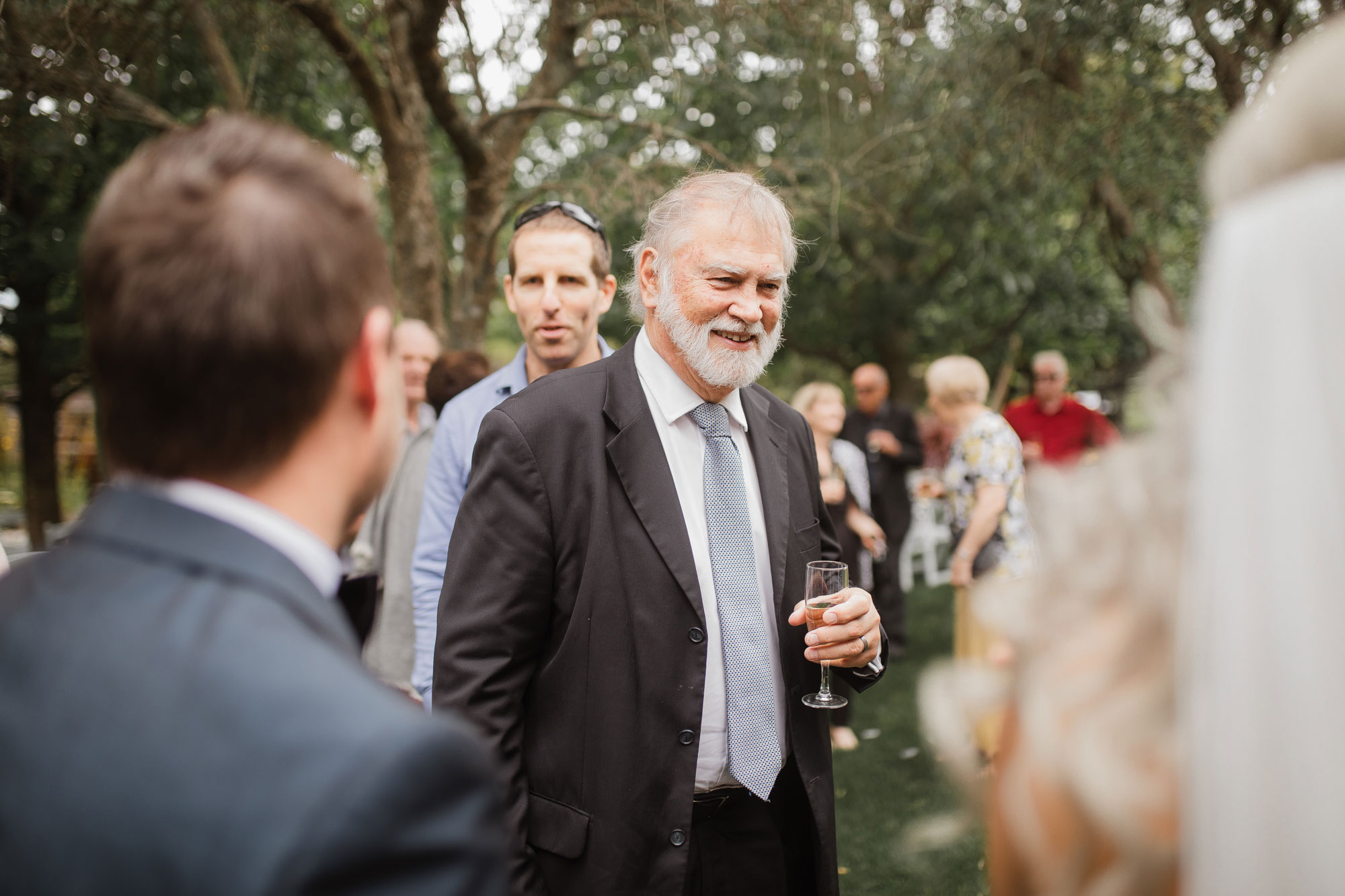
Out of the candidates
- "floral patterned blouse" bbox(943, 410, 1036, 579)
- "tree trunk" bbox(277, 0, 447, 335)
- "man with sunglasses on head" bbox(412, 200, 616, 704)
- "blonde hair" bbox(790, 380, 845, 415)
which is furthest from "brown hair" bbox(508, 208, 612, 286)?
"tree trunk" bbox(277, 0, 447, 335)

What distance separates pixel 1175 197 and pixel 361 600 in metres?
9.06

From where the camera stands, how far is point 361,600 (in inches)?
63.7

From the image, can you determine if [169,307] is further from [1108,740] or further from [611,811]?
[611,811]

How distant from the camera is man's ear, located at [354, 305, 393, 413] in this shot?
101 cm

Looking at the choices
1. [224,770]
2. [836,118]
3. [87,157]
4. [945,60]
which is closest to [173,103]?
[87,157]

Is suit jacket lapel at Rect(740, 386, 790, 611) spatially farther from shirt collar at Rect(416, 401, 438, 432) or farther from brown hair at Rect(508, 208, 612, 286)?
shirt collar at Rect(416, 401, 438, 432)

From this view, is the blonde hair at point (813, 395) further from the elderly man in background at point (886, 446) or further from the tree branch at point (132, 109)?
the tree branch at point (132, 109)

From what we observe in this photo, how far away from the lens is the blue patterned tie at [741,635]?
2.06 metres

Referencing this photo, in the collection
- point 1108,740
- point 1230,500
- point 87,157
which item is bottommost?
point 1108,740

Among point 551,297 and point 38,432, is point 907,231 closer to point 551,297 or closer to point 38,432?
point 551,297

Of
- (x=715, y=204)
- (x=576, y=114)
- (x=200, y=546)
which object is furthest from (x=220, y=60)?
(x=200, y=546)

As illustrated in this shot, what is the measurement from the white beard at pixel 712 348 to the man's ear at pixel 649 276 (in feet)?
0.32

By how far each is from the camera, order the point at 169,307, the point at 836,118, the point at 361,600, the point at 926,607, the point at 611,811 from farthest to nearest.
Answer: the point at 926,607
the point at 836,118
the point at 611,811
the point at 361,600
the point at 169,307

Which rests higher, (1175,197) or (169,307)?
(1175,197)
